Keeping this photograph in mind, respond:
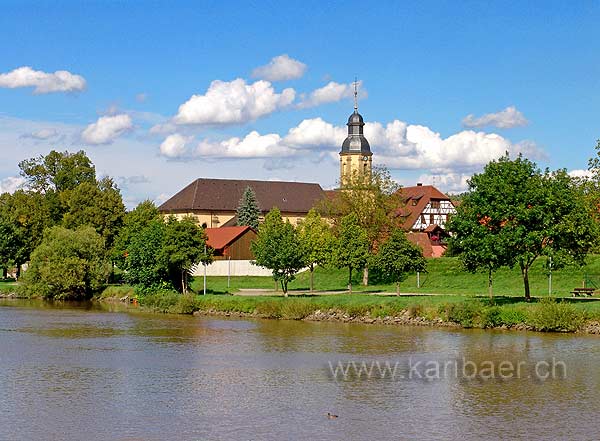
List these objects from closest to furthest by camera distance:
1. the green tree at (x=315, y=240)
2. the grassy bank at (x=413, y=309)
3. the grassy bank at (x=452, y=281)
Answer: the grassy bank at (x=413, y=309), the grassy bank at (x=452, y=281), the green tree at (x=315, y=240)

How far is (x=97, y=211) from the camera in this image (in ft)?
275

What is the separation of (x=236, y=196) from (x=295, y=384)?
99.4m

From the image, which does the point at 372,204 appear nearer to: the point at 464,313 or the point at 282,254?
the point at 282,254

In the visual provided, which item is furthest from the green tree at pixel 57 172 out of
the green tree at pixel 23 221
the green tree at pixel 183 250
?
the green tree at pixel 183 250

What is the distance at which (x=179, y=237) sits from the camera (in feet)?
201

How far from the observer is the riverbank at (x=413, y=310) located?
40.9 m

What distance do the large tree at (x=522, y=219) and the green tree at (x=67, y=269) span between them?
3273cm

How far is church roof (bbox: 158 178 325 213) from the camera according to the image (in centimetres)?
12438

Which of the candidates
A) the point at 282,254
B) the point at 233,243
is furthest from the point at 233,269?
the point at 282,254

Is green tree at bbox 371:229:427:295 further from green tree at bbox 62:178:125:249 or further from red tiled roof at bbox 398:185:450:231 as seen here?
red tiled roof at bbox 398:185:450:231

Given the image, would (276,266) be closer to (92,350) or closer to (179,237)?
(179,237)

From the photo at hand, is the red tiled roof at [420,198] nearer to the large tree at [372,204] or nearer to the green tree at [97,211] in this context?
the large tree at [372,204]

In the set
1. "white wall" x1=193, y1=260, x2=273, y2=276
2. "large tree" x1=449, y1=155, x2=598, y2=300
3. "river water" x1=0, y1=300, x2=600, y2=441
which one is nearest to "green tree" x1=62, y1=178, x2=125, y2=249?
"white wall" x1=193, y1=260, x2=273, y2=276

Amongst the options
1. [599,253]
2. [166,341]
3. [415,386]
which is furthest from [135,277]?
[415,386]
